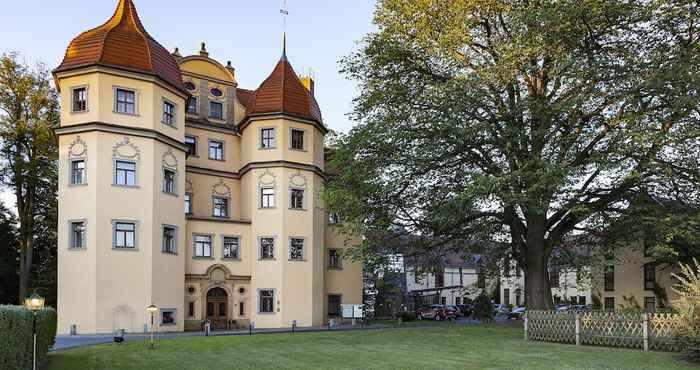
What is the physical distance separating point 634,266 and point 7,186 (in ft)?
146

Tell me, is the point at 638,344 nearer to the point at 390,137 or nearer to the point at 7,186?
the point at 390,137

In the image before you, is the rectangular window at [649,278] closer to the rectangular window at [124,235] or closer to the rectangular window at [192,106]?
the rectangular window at [192,106]

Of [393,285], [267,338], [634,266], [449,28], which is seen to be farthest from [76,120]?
[634,266]

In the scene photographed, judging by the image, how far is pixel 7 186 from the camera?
144 feet

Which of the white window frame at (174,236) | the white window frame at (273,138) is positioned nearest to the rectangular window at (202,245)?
the white window frame at (174,236)

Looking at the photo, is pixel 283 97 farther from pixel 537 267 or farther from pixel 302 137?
→ pixel 537 267

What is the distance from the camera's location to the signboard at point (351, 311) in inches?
1601

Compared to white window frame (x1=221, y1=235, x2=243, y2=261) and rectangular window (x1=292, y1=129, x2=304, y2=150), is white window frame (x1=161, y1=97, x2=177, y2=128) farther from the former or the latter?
rectangular window (x1=292, y1=129, x2=304, y2=150)

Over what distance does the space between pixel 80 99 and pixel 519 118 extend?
21.1 m

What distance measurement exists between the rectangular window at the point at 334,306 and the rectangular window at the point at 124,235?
1406 centimetres

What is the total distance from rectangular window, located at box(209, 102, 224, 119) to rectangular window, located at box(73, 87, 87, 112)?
936cm

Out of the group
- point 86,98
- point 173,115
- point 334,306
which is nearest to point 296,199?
point 334,306

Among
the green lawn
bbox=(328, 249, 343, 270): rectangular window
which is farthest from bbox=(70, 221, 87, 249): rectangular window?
bbox=(328, 249, 343, 270): rectangular window

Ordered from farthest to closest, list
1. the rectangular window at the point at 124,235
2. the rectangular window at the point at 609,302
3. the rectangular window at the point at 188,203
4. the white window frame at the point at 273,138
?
the rectangular window at the point at 609,302
the white window frame at the point at 273,138
the rectangular window at the point at 188,203
the rectangular window at the point at 124,235
